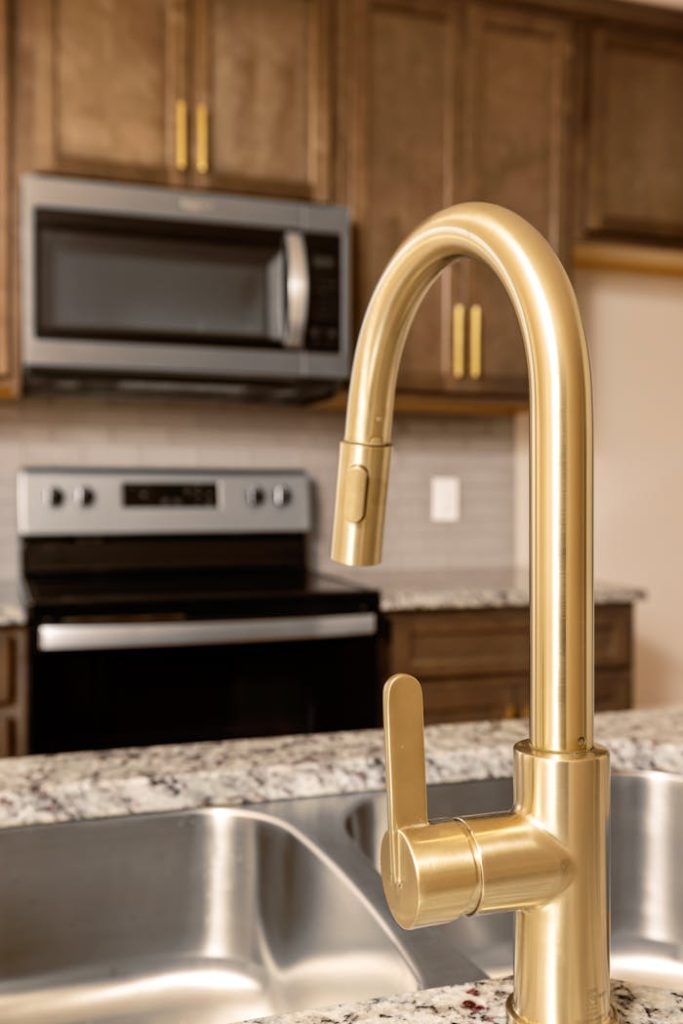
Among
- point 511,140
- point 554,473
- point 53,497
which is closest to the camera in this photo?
point 554,473

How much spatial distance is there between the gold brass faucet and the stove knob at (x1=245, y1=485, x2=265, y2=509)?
2302mm

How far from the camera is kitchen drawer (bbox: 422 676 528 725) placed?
2.35m

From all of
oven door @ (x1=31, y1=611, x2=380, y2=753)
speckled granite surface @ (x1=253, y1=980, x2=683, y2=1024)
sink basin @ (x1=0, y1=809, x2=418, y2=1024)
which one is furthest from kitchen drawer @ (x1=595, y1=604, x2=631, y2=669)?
speckled granite surface @ (x1=253, y1=980, x2=683, y2=1024)

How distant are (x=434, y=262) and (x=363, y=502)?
0.37 ft

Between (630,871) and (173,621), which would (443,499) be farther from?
(630,871)

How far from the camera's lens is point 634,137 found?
111 inches

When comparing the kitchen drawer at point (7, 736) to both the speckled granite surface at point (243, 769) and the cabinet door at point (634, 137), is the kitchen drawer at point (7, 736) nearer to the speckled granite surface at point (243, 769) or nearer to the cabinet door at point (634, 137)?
the speckled granite surface at point (243, 769)

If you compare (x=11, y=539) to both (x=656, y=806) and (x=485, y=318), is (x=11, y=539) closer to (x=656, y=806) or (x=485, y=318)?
(x=485, y=318)

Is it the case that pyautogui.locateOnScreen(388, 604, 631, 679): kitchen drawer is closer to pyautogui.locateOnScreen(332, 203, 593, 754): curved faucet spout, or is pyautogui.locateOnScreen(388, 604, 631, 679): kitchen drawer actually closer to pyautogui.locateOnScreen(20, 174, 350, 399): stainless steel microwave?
pyautogui.locateOnScreen(20, 174, 350, 399): stainless steel microwave

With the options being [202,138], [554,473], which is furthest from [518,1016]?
[202,138]

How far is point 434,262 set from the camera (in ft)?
1.47

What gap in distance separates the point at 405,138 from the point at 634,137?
71 centimetres

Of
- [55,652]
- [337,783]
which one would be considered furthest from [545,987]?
[55,652]

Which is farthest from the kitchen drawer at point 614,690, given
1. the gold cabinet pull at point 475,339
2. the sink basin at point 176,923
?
the sink basin at point 176,923
